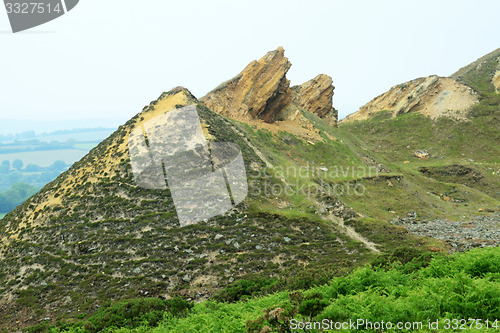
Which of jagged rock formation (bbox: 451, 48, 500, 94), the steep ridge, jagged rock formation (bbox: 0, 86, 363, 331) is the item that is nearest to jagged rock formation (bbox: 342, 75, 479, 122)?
jagged rock formation (bbox: 451, 48, 500, 94)

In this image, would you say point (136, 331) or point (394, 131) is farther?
point (394, 131)

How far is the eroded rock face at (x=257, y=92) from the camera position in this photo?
55928 mm

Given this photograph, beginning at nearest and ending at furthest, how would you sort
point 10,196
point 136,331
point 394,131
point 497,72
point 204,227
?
point 136,331
point 204,227
point 394,131
point 497,72
point 10,196

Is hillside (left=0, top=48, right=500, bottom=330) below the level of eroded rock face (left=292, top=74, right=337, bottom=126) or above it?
below

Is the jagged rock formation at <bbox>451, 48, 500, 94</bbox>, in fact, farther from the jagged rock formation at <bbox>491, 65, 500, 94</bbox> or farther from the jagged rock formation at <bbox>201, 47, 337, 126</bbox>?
the jagged rock formation at <bbox>201, 47, 337, 126</bbox>

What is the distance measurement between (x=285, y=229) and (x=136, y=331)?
1709 centimetres

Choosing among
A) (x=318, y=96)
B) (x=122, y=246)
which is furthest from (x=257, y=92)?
(x=122, y=246)

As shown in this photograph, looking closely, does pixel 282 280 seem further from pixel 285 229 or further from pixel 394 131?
pixel 394 131

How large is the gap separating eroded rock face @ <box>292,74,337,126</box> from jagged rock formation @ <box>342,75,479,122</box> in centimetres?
2768

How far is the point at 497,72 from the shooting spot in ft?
305

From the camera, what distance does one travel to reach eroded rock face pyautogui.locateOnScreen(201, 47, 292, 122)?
55928 mm

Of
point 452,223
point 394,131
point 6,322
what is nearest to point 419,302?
point 6,322

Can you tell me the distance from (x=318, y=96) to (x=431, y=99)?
3883cm

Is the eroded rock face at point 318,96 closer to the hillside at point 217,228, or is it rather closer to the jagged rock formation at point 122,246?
the hillside at point 217,228
